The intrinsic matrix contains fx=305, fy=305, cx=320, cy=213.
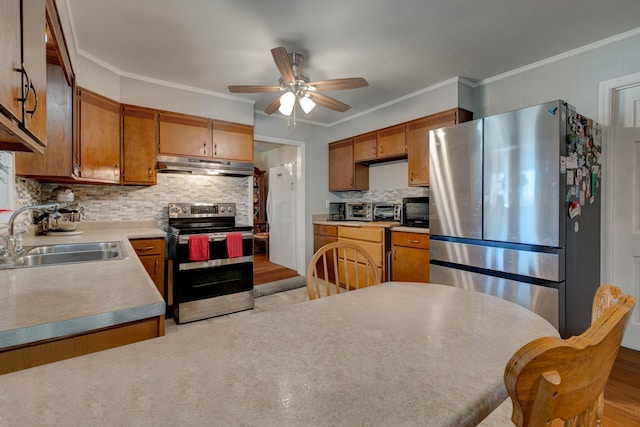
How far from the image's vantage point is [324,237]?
4.30 metres

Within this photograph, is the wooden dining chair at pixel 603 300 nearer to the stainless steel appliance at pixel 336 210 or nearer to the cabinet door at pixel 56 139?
the cabinet door at pixel 56 139

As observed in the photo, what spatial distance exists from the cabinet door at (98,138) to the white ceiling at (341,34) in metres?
0.39

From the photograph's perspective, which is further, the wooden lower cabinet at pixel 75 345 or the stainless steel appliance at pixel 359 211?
the stainless steel appliance at pixel 359 211

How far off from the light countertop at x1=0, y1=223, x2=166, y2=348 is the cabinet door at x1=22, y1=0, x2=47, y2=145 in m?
0.50

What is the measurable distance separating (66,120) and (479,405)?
2901 mm

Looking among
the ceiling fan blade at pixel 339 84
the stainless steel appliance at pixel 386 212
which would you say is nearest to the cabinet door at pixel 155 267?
the ceiling fan blade at pixel 339 84

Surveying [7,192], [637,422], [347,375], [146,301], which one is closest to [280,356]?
[347,375]

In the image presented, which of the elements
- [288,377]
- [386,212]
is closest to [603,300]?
[288,377]

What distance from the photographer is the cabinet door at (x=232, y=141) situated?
11.2 feet

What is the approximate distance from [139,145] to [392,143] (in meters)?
2.75

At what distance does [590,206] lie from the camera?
229 centimetres

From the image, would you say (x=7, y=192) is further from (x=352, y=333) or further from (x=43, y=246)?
(x=352, y=333)

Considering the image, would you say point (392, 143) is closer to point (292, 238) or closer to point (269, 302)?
point (292, 238)

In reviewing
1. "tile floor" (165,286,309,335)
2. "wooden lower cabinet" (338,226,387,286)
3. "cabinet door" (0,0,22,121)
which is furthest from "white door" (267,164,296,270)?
"cabinet door" (0,0,22,121)
